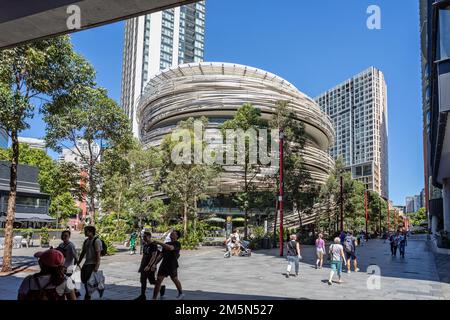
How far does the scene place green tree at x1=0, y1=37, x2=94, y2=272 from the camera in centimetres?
1378

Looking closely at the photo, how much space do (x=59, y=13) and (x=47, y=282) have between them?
555 centimetres

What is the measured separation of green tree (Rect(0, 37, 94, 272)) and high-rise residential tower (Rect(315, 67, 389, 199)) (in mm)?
82132

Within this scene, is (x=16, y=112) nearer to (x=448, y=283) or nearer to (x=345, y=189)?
(x=448, y=283)

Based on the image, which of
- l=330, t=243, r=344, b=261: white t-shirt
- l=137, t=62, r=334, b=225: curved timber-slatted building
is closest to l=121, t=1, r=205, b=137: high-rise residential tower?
l=137, t=62, r=334, b=225: curved timber-slatted building

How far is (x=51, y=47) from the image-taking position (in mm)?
14352

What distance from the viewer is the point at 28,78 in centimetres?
1469

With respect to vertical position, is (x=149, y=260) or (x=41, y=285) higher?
(x=41, y=285)

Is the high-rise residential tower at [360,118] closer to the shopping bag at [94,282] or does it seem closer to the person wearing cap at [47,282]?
the shopping bag at [94,282]

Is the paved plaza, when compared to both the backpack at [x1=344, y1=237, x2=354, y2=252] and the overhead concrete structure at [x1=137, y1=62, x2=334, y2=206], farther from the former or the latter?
the overhead concrete structure at [x1=137, y1=62, x2=334, y2=206]

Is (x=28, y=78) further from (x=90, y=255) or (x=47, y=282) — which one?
(x=47, y=282)

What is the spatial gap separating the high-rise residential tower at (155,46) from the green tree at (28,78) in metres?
103

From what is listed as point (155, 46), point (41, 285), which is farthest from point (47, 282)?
point (155, 46)
